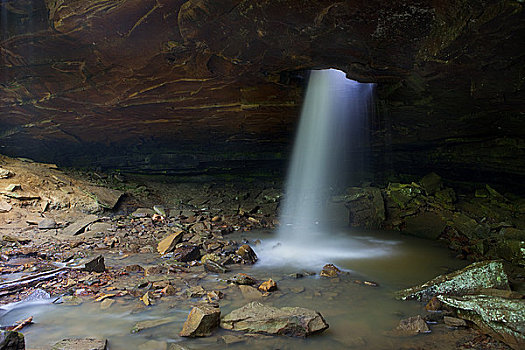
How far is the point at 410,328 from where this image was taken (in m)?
3.51

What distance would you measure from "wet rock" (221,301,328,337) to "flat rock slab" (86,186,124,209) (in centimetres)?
812

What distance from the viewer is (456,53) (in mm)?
4879

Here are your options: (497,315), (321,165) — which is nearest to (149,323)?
(497,315)

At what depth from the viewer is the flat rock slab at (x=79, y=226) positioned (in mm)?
7845

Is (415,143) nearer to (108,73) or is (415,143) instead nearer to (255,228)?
(255,228)

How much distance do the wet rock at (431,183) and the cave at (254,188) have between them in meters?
0.07

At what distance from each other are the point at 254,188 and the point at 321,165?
3.78 metres

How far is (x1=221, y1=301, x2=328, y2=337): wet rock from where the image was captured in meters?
3.34

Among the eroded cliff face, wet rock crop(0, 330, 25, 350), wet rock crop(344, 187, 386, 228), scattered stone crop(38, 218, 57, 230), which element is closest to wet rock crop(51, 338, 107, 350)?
wet rock crop(0, 330, 25, 350)

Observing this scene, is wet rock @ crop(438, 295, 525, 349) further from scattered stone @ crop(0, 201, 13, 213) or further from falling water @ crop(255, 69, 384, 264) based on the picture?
scattered stone @ crop(0, 201, 13, 213)

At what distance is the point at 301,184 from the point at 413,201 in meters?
5.30

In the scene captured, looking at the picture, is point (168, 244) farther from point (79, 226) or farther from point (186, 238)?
point (79, 226)

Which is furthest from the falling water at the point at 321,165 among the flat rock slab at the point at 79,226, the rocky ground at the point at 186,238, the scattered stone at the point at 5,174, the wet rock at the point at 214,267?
the scattered stone at the point at 5,174

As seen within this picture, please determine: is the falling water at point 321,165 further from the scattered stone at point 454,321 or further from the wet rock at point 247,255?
the scattered stone at point 454,321
